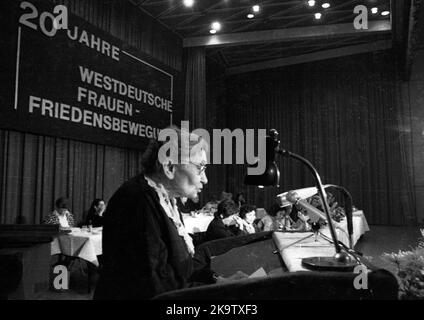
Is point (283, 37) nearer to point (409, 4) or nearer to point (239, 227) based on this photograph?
point (409, 4)

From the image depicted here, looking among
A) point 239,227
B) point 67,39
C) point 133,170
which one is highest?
point 67,39

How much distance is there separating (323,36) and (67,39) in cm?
483

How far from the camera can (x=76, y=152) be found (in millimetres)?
5055

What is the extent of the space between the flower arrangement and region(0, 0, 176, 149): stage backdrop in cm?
344

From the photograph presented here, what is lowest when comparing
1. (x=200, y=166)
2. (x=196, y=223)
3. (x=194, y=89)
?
(x=196, y=223)

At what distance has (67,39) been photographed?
4438mm

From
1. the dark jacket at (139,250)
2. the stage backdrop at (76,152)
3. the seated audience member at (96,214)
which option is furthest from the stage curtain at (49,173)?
the dark jacket at (139,250)

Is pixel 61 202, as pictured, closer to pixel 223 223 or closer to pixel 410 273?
pixel 223 223

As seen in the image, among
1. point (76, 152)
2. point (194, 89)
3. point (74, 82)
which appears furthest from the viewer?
point (194, 89)

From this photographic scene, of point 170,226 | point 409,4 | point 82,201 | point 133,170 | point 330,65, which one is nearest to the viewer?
point 170,226

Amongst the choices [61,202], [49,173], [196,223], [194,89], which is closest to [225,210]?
[196,223]

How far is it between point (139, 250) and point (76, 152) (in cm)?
448

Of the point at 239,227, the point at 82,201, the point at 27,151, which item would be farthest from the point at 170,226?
the point at 82,201

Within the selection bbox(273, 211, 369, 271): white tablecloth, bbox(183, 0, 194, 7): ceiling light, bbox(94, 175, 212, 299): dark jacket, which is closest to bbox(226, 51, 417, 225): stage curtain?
bbox(183, 0, 194, 7): ceiling light
